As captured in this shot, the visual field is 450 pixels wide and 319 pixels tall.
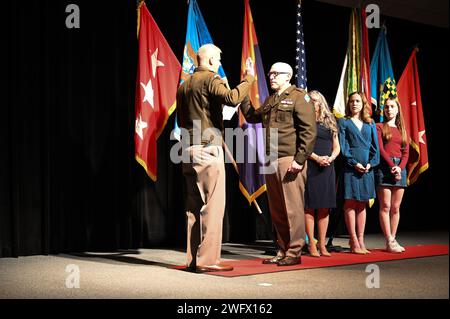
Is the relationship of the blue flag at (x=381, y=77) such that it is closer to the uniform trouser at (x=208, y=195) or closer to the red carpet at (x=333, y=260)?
the red carpet at (x=333, y=260)

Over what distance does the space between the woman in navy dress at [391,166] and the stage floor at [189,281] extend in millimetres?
582

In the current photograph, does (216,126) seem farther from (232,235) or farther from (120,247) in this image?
(232,235)

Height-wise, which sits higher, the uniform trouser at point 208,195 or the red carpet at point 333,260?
the uniform trouser at point 208,195

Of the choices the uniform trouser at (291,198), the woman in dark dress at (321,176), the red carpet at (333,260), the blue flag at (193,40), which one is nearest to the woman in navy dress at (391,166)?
the red carpet at (333,260)

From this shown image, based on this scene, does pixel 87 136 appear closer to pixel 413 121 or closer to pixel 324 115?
pixel 324 115

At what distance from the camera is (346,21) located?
349 inches

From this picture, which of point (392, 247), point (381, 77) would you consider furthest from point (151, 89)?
point (381, 77)

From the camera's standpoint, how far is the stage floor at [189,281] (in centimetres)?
383

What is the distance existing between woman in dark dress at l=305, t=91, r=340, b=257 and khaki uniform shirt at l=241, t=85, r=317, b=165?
636 millimetres

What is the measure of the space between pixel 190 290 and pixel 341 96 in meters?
3.79

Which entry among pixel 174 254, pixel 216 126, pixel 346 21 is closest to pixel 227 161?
pixel 174 254

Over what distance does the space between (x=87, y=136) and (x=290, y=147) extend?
228cm

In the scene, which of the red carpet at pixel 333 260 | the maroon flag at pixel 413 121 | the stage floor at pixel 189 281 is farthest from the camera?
the maroon flag at pixel 413 121

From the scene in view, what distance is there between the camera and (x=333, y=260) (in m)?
5.33
